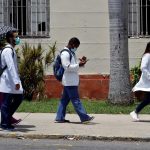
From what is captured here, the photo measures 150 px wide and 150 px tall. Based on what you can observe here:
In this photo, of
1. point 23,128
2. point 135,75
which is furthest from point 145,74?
point 135,75

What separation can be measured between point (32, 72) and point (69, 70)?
4683 mm

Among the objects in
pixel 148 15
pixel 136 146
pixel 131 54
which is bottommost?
pixel 136 146

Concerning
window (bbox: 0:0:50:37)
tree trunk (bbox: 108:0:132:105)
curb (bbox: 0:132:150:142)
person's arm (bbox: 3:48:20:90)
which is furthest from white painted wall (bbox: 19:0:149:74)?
curb (bbox: 0:132:150:142)

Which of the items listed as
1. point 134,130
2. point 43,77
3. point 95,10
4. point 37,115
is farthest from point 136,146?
point 95,10

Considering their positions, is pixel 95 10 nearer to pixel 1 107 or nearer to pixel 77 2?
pixel 77 2

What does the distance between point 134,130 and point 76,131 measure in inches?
44.9

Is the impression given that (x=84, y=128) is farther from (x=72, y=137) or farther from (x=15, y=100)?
(x=15, y=100)

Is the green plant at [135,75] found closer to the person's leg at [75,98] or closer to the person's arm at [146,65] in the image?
the person's arm at [146,65]

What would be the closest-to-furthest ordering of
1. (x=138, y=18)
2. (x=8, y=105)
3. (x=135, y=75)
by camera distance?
(x=8, y=105), (x=135, y=75), (x=138, y=18)

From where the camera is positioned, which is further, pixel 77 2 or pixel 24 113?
pixel 77 2

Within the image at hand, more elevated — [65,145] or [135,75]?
[135,75]

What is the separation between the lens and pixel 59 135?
10.8m

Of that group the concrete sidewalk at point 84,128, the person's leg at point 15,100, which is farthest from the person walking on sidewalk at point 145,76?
the person's leg at point 15,100

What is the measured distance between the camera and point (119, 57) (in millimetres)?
14680
